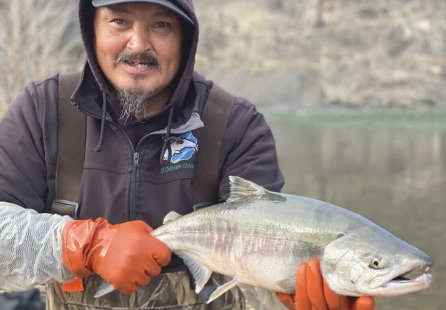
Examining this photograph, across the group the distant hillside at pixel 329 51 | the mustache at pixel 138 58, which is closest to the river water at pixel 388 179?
the mustache at pixel 138 58

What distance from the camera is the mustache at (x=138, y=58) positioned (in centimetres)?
361

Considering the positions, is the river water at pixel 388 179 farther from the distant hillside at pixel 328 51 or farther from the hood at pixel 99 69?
the distant hillside at pixel 328 51

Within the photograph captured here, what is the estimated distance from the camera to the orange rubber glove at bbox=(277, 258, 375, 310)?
9.87ft

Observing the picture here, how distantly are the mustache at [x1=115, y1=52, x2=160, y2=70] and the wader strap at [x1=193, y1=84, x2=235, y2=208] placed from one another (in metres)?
0.42

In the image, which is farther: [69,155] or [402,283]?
[69,155]

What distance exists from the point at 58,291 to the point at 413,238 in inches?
389

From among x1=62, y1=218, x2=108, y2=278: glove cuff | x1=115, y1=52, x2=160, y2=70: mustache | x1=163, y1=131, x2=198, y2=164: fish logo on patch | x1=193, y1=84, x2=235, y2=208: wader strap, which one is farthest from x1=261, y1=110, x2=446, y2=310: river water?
x1=62, y1=218, x2=108, y2=278: glove cuff

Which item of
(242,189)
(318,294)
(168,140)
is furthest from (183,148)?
(318,294)

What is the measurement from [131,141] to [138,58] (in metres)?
0.45

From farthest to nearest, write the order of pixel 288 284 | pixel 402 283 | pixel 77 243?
1. pixel 77 243
2. pixel 288 284
3. pixel 402 283

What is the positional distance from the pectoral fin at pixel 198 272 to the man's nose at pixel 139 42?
1.06 meters

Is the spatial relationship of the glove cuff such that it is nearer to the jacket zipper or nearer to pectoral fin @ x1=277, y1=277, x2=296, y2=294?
the jacket zipper

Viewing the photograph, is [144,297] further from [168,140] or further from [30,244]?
[168,140]

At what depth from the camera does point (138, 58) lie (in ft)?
11.9
